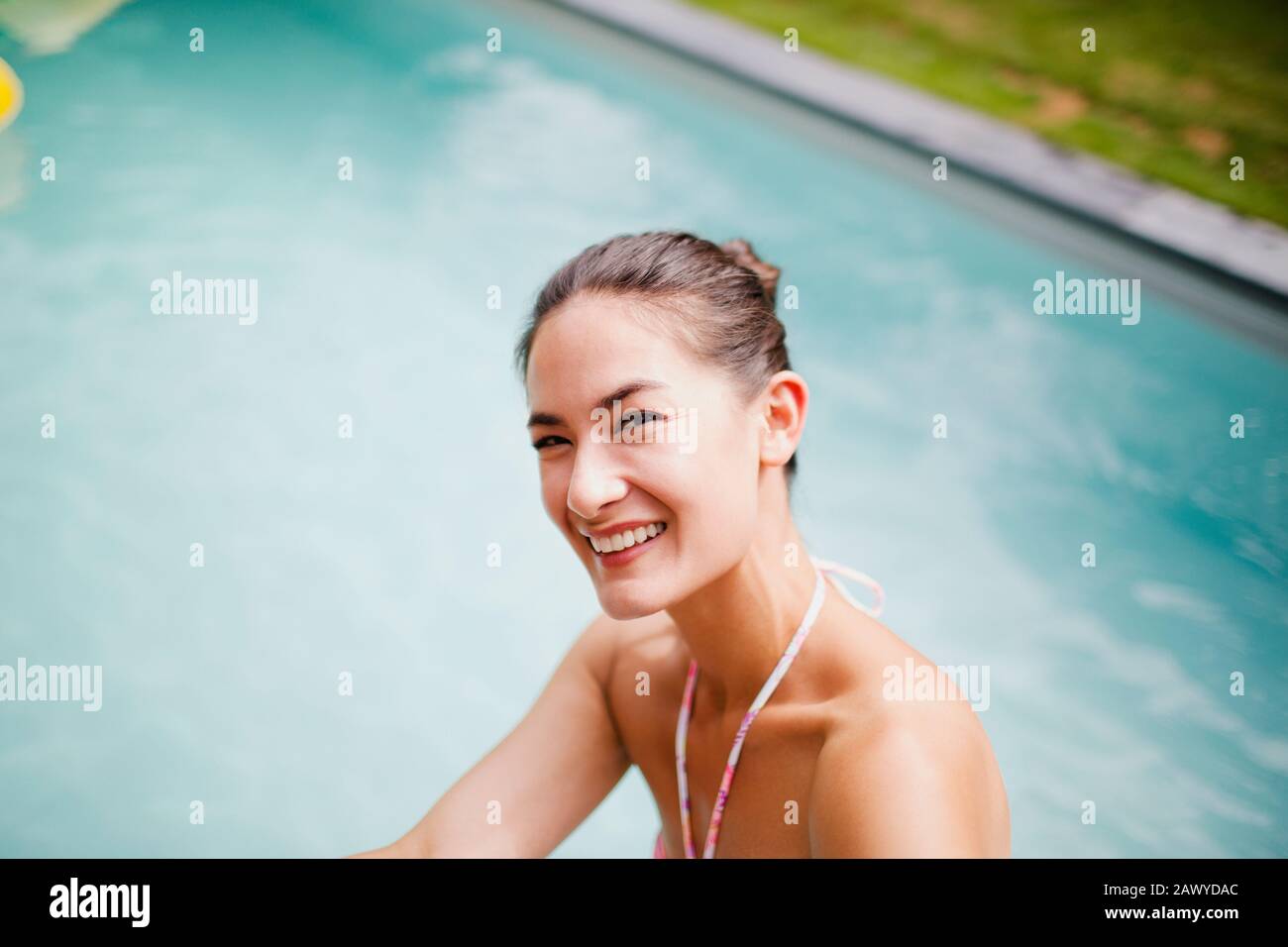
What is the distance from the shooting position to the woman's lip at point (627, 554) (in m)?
1.76

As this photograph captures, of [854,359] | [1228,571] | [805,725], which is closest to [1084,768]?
[1228,571]

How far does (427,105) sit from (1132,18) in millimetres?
4320

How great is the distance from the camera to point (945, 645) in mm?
4914

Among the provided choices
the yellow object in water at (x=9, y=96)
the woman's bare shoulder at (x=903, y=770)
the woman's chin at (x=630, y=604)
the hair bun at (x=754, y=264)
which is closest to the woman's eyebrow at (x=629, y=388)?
the woman's chin at (x=630, y=604)

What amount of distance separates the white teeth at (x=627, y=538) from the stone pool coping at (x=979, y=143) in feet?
13.7

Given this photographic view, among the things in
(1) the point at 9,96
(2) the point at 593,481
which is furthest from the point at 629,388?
(1) the point at 9,96

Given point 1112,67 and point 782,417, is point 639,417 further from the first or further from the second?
point 1112,67

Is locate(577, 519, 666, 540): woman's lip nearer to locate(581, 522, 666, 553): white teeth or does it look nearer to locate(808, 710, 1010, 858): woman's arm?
locate(581, 522, 666, 553): white teeth

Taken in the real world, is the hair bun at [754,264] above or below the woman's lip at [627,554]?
above

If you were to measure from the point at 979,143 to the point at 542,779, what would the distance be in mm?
4741

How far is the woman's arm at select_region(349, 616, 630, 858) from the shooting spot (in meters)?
2.03

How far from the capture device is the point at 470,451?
5578 millimetres
